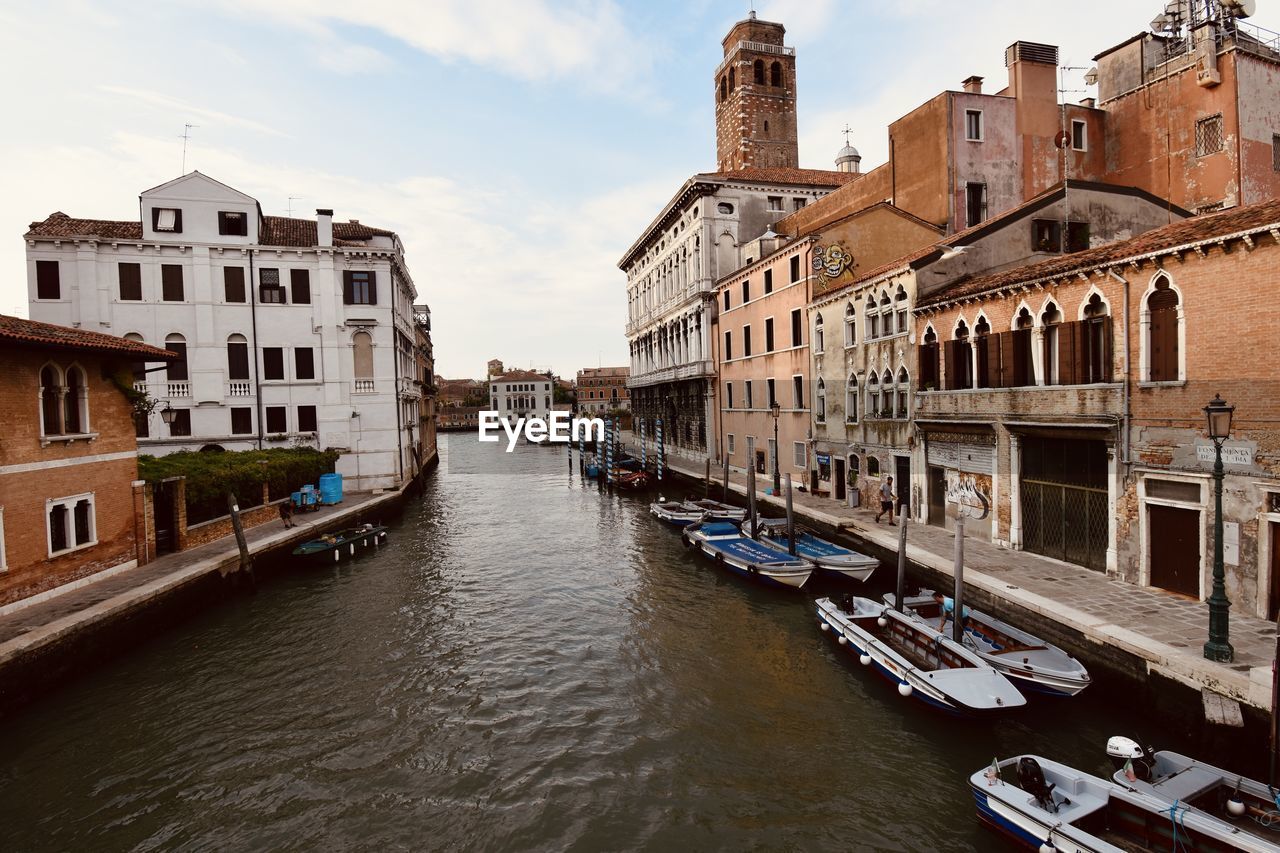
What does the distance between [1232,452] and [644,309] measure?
138 ft

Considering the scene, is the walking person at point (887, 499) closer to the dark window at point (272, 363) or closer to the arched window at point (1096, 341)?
the arched window at point (1096, 341)

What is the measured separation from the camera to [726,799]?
7820 mm

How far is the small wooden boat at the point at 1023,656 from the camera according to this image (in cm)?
876

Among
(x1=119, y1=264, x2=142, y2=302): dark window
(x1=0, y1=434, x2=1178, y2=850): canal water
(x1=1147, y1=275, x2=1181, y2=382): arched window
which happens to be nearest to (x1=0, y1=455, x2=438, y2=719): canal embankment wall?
(x1=0, y1=434, x2=1178, y2=850): canal water

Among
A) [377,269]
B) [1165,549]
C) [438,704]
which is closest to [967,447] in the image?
[1165,549]

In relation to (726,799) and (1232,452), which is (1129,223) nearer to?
(1232,452)

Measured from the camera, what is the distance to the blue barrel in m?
24.8

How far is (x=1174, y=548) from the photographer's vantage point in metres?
10.9

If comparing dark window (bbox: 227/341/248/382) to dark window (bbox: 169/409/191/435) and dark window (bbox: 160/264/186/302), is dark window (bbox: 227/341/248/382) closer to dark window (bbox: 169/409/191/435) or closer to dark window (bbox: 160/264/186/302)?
dark window (bbox: 169/409/191/435)

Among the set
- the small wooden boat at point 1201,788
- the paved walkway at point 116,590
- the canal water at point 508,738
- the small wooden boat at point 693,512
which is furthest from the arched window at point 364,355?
the small wooden boat at point 1201,788

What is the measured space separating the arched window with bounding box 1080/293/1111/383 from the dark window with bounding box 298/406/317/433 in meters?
26.9

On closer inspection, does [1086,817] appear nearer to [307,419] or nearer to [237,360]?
[307,419]

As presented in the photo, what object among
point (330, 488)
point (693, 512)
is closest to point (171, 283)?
point (330, 488)

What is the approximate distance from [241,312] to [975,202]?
28.8 metres
